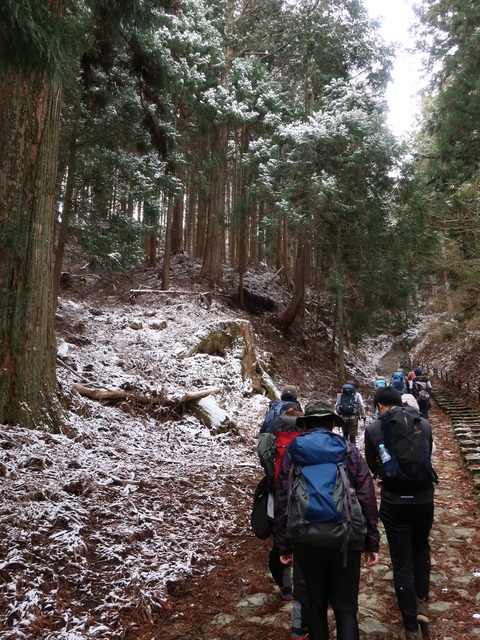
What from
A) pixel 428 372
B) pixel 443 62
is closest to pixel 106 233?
pixel 443 62

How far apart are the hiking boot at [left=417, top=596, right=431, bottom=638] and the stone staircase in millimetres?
3761

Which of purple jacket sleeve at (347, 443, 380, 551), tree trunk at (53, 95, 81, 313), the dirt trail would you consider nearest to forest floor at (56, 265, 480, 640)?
the dirt trail

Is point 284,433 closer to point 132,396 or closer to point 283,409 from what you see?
point 283,409

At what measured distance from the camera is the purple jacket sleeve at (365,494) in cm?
278

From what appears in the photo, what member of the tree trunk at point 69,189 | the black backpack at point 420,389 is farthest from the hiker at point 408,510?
the tree trunk at point 69,189

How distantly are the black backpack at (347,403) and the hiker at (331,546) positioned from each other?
5.92 m

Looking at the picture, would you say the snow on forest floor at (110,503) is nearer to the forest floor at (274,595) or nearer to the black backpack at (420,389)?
the forest floor at (274,595)

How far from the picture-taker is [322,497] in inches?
102

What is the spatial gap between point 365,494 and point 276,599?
1729 millimetres

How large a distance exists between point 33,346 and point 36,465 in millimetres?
1568

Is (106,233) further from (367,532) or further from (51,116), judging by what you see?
(367,532)

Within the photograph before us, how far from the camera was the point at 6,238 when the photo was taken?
5.33 m

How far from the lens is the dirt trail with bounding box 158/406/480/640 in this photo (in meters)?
3.32

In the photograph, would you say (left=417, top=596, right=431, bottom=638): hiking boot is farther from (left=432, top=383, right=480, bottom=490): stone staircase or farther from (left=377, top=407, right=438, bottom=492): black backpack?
(left=432, top=383, right=480, bottom=490): stone staircase
